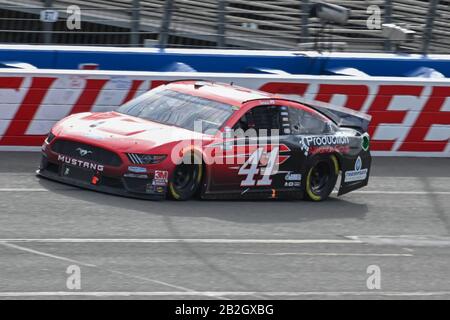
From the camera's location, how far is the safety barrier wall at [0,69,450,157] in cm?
1568

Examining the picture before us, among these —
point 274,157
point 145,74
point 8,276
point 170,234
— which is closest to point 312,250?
point 170,234

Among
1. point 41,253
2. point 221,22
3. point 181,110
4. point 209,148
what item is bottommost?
point 41,253

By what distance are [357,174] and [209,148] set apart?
2388mm

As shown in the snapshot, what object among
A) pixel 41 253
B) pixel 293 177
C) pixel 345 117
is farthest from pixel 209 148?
pixel 41 253

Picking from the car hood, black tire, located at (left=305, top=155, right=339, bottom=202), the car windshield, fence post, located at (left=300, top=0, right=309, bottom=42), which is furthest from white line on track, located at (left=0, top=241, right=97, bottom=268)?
fence post, located at (left=300, top=0, right=309, bottom=42)

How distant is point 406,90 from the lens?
17.6 meters

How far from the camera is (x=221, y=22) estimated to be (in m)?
19.0

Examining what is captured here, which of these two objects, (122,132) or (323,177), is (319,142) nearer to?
(323,177)

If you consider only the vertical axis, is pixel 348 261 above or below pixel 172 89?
below

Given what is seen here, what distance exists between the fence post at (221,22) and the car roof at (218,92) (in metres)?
4.84

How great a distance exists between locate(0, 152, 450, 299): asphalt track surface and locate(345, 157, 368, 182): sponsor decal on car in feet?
0.95
